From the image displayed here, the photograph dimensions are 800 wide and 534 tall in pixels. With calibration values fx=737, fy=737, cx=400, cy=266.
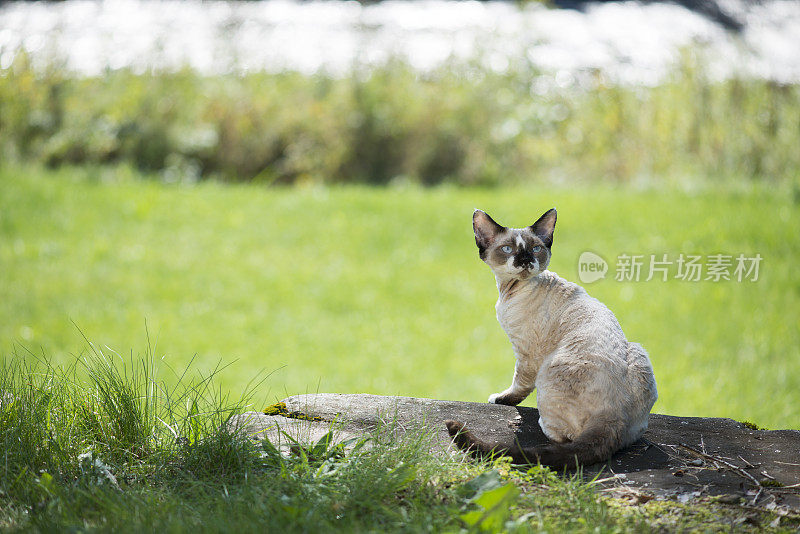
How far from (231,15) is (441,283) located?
265 inches

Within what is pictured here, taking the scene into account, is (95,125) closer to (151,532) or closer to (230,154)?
(230,154)

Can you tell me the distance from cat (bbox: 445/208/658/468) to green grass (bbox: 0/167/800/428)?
9.78 ft

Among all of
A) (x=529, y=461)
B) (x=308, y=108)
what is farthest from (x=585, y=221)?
(x=529, y=461)

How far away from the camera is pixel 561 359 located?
9.22ft

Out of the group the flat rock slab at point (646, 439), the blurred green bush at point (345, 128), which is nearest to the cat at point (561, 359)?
the flat rock slab at point (646, 439)

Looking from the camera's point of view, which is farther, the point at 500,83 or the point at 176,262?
the point at 500,83

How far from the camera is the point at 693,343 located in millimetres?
6539

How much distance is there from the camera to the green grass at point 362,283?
6.32 meters

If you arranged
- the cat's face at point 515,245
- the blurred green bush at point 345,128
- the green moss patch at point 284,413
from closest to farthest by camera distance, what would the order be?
1. the cat's face at point 515,245
2. the green moss patch at point 284,413
3. the blurred green bush at point 345,128

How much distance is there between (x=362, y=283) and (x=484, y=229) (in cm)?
486

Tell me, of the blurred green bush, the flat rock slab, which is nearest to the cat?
the flat rock slab

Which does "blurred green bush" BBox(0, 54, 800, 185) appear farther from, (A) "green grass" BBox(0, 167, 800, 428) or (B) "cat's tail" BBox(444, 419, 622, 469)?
(B) "cat's tail" BBox(444, 419, 622, 469)

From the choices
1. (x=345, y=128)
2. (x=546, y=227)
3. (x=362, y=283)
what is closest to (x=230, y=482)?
(x=546, y=227)

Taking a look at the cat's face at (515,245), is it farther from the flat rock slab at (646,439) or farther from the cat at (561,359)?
the flat rock slab at (646,439)
